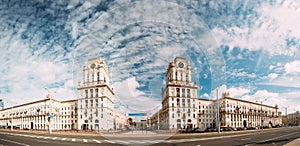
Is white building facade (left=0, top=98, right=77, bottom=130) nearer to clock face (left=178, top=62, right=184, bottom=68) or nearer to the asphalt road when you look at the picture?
the asphalt road

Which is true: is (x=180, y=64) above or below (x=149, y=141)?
above

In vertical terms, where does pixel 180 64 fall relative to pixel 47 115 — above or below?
above

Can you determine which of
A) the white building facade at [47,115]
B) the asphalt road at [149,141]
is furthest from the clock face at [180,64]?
the white building facade at [47,115]

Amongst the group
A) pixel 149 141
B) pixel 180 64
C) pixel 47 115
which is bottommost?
pixel 47 115

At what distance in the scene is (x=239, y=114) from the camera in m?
142

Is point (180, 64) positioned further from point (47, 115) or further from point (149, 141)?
point (47, 115)

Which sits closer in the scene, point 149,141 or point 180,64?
point 180,64

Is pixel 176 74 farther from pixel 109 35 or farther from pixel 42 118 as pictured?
pixel 42 118

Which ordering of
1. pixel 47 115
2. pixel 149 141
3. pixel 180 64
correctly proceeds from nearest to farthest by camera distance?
pixel 180 64 → pixel 149 141 → pixel 47 115

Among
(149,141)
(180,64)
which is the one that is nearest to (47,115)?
(149,141)

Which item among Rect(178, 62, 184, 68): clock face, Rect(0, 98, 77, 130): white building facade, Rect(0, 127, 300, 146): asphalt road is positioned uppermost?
Rect(178, 62, 184, 68): clock face

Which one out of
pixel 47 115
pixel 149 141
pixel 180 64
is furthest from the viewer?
pixel 47 115

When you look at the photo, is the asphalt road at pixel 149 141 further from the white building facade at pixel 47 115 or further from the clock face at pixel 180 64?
the white building facade at pixel 47 115

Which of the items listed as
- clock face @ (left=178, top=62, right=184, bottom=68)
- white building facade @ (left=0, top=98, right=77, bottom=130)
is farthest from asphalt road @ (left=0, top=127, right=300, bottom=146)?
white building facade @ (left=0, top=98, right=77, bottom=130)
